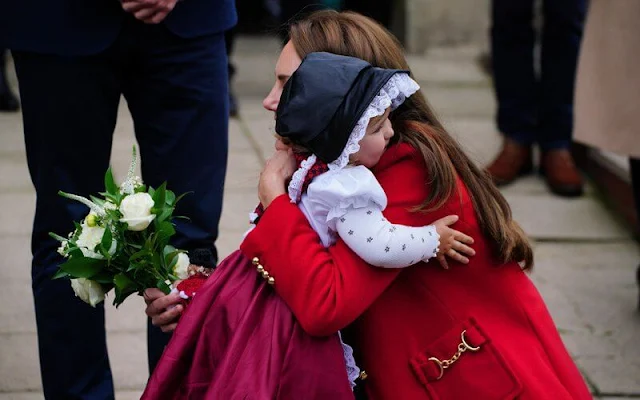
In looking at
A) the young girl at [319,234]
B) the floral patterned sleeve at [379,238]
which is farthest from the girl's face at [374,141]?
the floral patterned sleeve at [379,238]

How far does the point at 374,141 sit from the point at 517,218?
3.08 metres

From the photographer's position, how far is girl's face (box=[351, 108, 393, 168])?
7.37 feet

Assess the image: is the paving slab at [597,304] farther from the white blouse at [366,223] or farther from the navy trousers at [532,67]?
the white blouse at [366,223]

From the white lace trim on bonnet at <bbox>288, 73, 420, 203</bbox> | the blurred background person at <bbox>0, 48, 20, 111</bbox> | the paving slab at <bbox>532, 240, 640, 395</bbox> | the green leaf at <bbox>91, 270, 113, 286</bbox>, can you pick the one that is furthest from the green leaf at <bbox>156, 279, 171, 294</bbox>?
the blurred background person at <bbox>0, 48, 20, 111</bbox>

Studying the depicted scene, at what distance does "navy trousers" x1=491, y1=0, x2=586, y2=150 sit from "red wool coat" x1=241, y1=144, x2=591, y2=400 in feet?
10.4

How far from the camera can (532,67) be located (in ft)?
18.1

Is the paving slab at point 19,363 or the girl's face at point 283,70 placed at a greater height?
the girl's face at point 283,70

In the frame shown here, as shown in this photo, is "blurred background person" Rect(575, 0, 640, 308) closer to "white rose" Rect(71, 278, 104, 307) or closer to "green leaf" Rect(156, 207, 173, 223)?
"green leaf" Rect(156, 207, 173, 223)

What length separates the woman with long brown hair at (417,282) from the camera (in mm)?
2211

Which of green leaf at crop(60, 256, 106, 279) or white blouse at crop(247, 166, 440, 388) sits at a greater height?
white blouse at crop(247, 166, 440, 388)

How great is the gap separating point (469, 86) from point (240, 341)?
5.60 metres

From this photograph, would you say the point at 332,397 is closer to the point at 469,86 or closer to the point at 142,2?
the point at 142,2

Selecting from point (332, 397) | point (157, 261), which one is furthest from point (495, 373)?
point (157, 261)

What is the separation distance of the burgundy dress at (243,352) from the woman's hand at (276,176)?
0.46 ft
